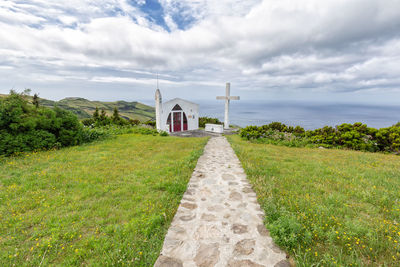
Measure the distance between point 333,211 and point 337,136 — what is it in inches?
436

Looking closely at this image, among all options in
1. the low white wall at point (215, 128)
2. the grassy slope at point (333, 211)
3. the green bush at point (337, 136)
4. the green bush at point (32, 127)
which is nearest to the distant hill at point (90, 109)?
the low white wall at point (215, 128)

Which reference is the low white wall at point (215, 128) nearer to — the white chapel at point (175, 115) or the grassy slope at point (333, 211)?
the white chapel at point (175, 115)

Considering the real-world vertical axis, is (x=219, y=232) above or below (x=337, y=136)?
below

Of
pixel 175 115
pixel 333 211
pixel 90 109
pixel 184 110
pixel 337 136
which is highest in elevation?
pixel 90 109

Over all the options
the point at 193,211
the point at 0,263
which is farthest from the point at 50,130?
the point at 193,211

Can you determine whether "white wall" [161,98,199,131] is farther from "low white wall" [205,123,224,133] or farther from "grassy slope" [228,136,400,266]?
"grassy slope" [228,136,400,266]

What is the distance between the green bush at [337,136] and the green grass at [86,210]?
30.1 feet

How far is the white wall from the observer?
18.0m

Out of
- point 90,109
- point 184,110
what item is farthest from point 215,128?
point 90,109

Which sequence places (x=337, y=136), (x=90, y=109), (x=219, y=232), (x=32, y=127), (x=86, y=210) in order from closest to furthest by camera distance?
(x=219, y=232) < (x=86, y=210) < (x=32, y=127) < (x=337, y=136) < (x=90, y=109)

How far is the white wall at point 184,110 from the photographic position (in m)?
18.0

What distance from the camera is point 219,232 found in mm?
3168

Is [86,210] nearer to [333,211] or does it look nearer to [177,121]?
[333,211]

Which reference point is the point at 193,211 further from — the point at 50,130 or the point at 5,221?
the point at 50,130
